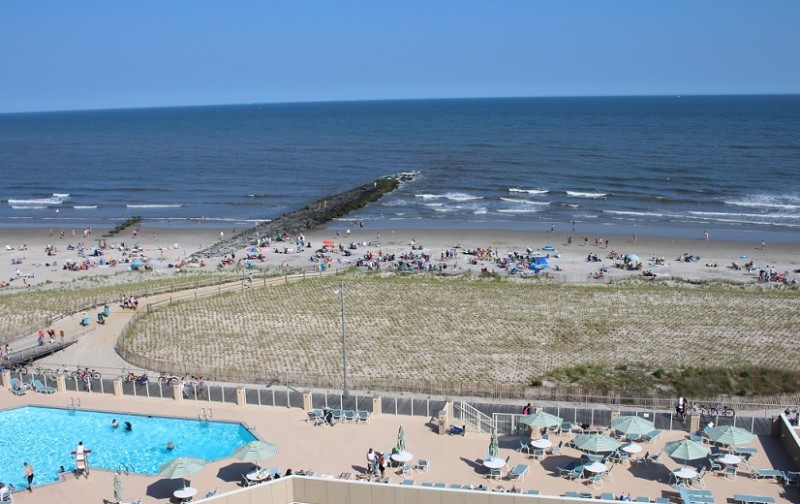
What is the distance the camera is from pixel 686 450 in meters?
20.3

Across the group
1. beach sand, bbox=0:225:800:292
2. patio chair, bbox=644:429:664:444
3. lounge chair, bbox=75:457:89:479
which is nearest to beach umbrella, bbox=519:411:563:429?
patio chair, bbox=644:429:664:444

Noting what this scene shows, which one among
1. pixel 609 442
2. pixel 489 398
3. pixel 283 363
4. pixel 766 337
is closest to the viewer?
pixel 609 442

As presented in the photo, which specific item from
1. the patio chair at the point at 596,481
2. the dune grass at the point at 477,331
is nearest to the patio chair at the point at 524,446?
the patio chair at the point at 596,481

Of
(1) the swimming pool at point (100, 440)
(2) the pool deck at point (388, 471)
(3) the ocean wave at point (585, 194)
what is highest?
(3) the ocean wave at point (585, 194)

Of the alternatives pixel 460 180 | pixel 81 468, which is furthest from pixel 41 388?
pixel 460 180

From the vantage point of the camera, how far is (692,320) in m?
37.2

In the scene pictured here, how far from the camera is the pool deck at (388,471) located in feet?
65.2

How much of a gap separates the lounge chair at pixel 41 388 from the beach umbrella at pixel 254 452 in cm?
1043

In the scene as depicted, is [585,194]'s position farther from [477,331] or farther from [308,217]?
[477,331]

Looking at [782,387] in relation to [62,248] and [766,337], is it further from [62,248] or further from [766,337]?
[62,248]

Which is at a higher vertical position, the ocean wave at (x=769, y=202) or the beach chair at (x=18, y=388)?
the ocean wave at (x=769, y=202)

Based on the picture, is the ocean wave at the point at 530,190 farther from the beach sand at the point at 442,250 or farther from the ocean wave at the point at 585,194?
the beach sand at the point at 442,250

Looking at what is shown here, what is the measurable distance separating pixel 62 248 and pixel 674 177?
6669 cm

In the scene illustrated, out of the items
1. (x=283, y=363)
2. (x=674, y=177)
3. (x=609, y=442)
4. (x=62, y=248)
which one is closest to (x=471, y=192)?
(x=674, y=177)
